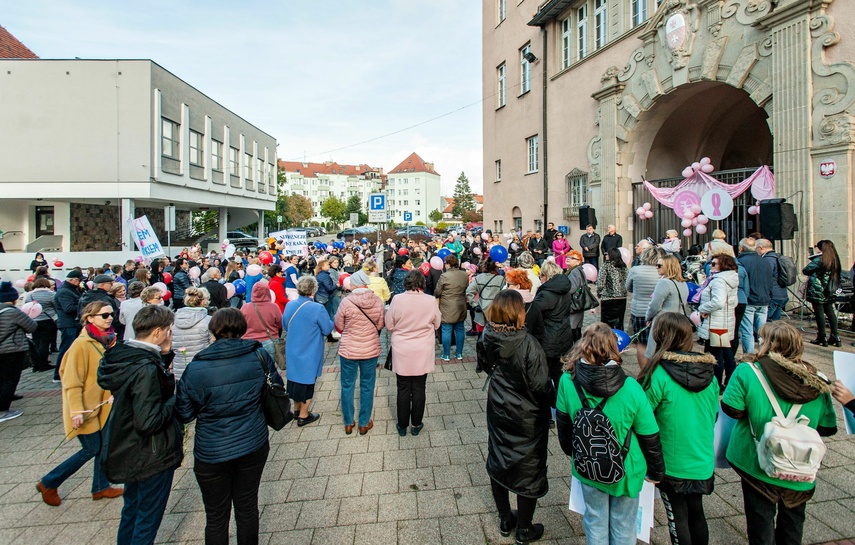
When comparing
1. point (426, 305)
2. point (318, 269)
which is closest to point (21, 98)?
point (318, 269)

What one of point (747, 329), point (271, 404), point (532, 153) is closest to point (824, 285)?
point (747, 329)

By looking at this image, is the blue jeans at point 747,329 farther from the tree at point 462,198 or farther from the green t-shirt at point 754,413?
the tree at point 462,198

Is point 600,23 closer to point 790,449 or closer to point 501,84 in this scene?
point 501,84

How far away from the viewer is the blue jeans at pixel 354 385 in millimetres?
5301

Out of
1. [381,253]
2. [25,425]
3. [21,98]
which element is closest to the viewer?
[25,425]

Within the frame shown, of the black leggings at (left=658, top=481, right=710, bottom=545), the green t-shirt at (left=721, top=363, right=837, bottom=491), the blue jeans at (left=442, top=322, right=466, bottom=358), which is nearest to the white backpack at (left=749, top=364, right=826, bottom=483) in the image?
the green t-shirt at (left=721, top=363, right=837, bottom=491)

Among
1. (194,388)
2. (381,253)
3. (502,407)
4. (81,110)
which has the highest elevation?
(81,110)

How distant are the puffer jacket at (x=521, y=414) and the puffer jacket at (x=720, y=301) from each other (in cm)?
336

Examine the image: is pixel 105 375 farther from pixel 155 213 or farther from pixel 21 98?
pixel 155 213

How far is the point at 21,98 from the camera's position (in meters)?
22.7

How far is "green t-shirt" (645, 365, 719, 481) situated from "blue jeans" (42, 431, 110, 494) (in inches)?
172

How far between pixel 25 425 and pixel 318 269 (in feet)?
16.5

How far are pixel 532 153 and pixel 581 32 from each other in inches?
205

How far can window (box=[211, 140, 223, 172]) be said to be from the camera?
32094 millimetres
